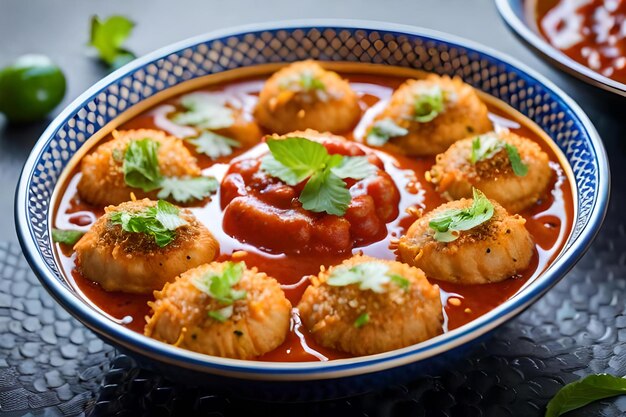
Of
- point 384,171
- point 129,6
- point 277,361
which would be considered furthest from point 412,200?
point 129,6

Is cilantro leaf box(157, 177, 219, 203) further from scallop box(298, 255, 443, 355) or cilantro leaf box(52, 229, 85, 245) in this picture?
scallop box(298, 255, 443, 355)

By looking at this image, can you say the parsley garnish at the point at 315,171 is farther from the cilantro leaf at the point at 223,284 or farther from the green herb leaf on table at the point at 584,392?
the green herb leaf on table at the point at 584,392

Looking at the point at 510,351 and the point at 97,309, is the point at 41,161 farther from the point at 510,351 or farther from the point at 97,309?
the point at 510,351

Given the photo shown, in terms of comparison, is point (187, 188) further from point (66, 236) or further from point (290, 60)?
point (290, 60)

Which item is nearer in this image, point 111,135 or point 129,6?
point 111,135

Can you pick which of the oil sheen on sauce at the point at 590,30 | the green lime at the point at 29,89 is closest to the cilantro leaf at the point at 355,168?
the oil sheen on sauce at the point at 590,30

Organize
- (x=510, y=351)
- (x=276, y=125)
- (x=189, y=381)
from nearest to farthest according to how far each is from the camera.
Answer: (x=189, y=381)
(x=510, y=351)
(x=276, y=125)
